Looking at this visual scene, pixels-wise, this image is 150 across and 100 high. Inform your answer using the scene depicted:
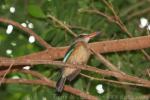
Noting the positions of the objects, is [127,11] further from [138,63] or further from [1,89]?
[1,89]

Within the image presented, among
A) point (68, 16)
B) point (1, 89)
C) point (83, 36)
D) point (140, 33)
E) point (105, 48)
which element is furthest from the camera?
point (1, 89)

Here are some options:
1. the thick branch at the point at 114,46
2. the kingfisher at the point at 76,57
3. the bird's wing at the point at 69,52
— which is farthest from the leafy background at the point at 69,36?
the thick branch at the point at 114,46

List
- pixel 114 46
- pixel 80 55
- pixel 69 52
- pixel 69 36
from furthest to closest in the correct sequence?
pixel 69 36
pixel 80 55
pixel 69 52
pixel 114 46

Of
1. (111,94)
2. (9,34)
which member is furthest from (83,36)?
(9,34)

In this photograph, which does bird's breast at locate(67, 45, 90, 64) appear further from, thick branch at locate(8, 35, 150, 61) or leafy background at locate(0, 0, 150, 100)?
thick branch at locate(8, 35, 150, 61)

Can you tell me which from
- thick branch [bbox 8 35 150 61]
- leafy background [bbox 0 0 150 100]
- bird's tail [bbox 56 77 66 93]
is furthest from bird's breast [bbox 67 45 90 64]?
thick branch [bbox 8 35 150 61]

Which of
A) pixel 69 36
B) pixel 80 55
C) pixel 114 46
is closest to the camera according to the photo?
pixel 114 46

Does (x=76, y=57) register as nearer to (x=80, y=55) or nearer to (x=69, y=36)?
(x=80, y=55)

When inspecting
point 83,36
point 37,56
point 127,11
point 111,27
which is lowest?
point 37,56

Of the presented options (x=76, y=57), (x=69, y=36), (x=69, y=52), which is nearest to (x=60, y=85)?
(x=69, y=52)

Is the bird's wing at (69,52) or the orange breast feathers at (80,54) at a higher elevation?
the orange breast feathers at (80,54)

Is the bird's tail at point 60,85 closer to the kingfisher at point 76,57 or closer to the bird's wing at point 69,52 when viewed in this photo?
the kingfisher at point 76,57

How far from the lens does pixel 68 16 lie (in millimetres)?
3510

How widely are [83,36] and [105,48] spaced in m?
0.40
